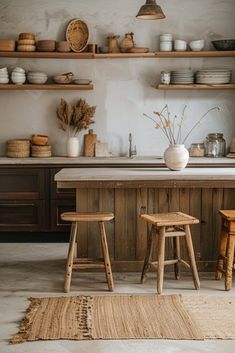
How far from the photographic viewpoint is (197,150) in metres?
7.91

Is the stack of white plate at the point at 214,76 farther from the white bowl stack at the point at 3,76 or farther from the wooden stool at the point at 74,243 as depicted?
the wooden stool at the point at 74,243

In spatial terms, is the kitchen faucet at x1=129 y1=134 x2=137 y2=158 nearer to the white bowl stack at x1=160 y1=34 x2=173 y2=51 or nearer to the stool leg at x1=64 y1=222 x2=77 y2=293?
the white bowl stack at x1=160 y1=34 x2=173 y2=51

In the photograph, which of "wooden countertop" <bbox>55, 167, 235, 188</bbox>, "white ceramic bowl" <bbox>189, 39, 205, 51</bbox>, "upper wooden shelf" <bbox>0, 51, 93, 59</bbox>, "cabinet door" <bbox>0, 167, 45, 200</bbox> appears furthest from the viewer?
"white ceramic bowl" <bbox>189, 39, 205, 51</bbox>

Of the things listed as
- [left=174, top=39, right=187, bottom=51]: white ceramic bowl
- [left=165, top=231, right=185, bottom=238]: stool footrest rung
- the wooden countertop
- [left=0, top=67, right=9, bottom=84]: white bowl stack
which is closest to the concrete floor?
[left=165, top=231, right=185, bottom=238]: stool footrest rung

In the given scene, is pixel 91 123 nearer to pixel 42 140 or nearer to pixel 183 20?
pixel 42 140

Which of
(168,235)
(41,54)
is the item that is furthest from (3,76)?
(168,235)

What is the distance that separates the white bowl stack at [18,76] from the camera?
7.67m

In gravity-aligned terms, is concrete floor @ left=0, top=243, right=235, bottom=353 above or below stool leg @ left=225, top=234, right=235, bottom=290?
below

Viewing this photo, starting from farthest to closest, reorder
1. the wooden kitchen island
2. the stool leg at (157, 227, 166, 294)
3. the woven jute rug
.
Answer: the wooden kitchen island → the stool leg at (157, 227, 166, 294) → the woven jute rug

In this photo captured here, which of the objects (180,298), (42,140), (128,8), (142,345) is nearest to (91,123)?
(42,140)

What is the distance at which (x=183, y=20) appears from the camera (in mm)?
7879

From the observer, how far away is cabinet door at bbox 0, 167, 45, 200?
731 centimetres

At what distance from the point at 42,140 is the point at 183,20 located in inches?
87.5

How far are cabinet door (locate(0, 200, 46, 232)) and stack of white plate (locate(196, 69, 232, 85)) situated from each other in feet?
7.92
